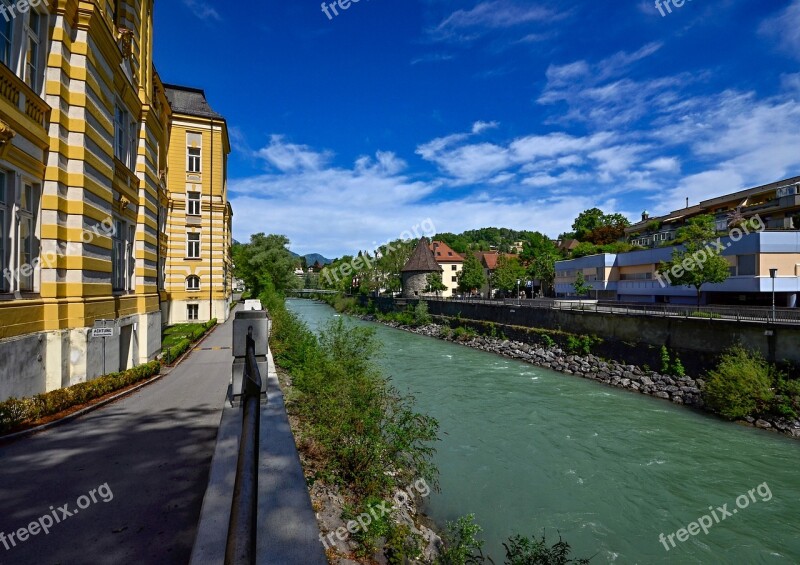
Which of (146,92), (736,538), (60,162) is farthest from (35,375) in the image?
(736,538)

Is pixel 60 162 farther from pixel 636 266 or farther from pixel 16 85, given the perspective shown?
pixel 636 266

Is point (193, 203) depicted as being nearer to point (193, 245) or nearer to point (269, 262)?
point (193, 245)

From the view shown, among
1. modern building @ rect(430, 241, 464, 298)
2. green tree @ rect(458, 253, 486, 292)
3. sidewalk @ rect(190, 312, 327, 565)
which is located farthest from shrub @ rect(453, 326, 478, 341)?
modern building @ rect(430, 241, 464, 298)

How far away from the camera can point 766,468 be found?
12516 mm

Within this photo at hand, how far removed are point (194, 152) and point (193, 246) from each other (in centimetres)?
660

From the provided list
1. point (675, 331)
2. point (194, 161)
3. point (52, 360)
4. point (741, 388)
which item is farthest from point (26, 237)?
point (675, 331)

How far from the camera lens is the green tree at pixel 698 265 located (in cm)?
2784

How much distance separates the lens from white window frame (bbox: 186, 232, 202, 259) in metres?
29.5

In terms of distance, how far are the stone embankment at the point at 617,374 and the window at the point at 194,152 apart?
26411 millimetres

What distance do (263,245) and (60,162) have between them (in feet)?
129

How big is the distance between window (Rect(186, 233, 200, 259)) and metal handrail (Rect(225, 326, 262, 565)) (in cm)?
3094

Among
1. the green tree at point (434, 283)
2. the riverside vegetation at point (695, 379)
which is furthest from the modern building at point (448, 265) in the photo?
the riverside vegetation at point (695, 379)

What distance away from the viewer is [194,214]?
96.9 ft

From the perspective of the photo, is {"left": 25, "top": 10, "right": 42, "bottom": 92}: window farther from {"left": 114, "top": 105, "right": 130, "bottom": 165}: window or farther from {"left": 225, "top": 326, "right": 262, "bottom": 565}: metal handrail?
{"left": 225, "top": 326, "right": 262, "bottom": 565}: metal handrail
